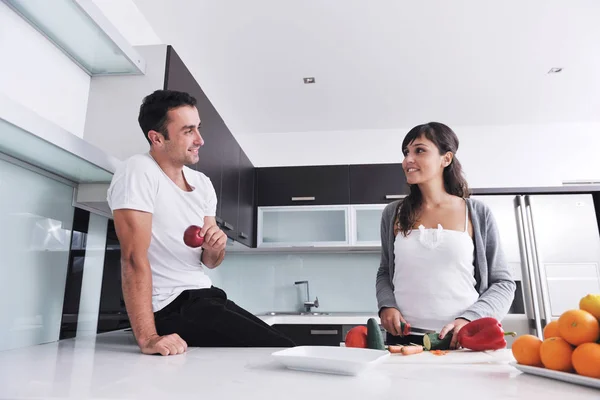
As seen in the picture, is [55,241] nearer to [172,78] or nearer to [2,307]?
[2,307]

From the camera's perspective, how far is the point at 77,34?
4.36ft

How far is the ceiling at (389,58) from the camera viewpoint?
7.34 ft

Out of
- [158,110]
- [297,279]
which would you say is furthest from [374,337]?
[297,279]

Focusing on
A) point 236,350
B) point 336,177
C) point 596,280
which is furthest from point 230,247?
point 596,280

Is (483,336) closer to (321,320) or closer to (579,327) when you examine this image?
(579,327)

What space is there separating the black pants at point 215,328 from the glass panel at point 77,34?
912 millimetres

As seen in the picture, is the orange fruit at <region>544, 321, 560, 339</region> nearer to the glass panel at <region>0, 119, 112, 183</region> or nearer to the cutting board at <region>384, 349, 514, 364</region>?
the cutting board at <region>384, 349, 514, 364</region>

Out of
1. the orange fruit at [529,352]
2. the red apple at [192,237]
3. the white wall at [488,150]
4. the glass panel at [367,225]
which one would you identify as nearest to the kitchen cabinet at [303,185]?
the glass panel at [367,225]

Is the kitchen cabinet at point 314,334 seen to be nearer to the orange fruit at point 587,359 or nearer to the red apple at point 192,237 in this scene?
the red apple at point 192,237

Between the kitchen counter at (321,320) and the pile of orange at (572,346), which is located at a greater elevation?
the pile of orange at (572,346)

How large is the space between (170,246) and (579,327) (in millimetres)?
1024

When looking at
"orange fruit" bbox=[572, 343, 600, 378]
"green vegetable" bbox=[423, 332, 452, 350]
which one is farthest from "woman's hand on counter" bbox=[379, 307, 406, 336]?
"orange fruit" bbox=[572, 343, 600, 378]

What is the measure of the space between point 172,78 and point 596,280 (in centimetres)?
316

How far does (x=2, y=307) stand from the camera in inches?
44.4
